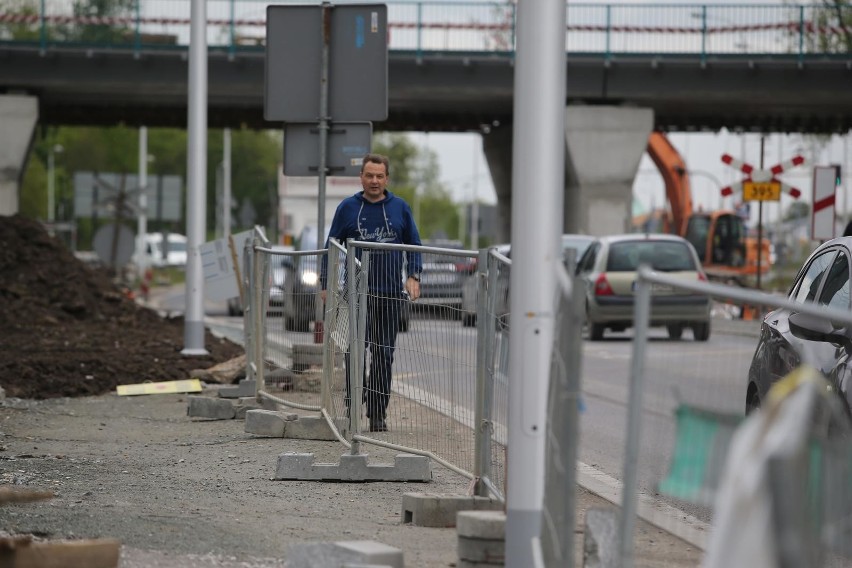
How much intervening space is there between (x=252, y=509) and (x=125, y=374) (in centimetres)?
823

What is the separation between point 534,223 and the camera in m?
5.45

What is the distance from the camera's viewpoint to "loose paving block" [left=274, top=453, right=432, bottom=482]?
27.9 feet

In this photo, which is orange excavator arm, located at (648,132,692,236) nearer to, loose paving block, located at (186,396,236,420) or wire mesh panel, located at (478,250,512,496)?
loose paving block, located at (186,396,236,420)

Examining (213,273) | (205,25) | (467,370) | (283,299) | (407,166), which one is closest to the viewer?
(467,370)

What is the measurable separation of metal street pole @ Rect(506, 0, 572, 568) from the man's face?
5.56 meters

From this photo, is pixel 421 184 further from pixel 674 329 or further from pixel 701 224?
pixel 674 329

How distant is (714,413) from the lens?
4.09m

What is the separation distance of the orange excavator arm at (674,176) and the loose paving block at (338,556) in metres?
41.1

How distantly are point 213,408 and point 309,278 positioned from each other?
5.17 feet

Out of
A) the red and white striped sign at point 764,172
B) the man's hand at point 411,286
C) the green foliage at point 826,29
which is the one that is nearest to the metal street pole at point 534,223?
the man's hand at point 411,286

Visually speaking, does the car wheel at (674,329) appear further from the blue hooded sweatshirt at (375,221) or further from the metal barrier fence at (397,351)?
the blue hooded sweatshirt at (375,221)

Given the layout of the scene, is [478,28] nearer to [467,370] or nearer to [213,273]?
[213,273]

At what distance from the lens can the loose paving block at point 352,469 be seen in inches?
335

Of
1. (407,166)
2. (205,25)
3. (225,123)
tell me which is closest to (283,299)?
(205,25)
